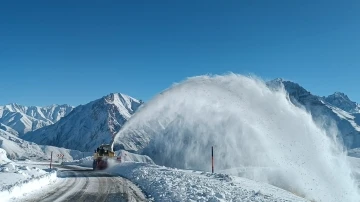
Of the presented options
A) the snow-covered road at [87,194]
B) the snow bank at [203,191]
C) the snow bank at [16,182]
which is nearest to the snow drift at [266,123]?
the snow bank at [203,191]

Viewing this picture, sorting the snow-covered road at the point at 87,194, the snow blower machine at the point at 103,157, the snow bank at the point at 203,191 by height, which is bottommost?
the snow-covered road at the point at 87,194

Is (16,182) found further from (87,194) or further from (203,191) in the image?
(203,191)

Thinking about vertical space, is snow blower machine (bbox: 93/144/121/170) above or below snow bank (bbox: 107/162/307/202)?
above

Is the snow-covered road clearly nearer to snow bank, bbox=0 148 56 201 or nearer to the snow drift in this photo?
snow bank, bbox=0 148 56 201

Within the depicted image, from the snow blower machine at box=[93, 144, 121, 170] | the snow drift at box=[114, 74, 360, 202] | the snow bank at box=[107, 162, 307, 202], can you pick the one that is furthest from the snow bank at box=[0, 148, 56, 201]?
the snow drift at box=[114, 74, 360, 202]

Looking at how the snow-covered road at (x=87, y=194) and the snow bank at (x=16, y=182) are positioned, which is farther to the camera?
the snow-covered road at (x=87, y=194)

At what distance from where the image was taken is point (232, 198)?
54.8ft

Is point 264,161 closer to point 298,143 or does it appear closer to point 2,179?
point 298,143

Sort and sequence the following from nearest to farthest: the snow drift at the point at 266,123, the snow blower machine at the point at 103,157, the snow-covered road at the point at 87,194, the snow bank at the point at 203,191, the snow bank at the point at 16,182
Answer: the snow bank at the point at 203,191, the snow bank at the point at 16,182, the snow-covered road at the point at 87,194, the snow drift at the point at 266,123, the snow blower machine at the point at 103,157

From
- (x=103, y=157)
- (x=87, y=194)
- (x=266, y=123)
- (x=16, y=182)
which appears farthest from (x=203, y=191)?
(x=266, y=123)

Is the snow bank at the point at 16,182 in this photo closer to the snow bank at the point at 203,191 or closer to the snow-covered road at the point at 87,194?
the snow-covered road at the point at 87,194

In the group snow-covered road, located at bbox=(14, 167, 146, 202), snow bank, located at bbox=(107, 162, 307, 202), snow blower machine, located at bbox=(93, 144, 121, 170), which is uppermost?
snow blower machine, located at bbox=(93, 144, 121, 170)

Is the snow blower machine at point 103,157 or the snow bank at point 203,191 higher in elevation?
the snow blower machine at point 103,157

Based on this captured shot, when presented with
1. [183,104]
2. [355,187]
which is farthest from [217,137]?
[355,187]
